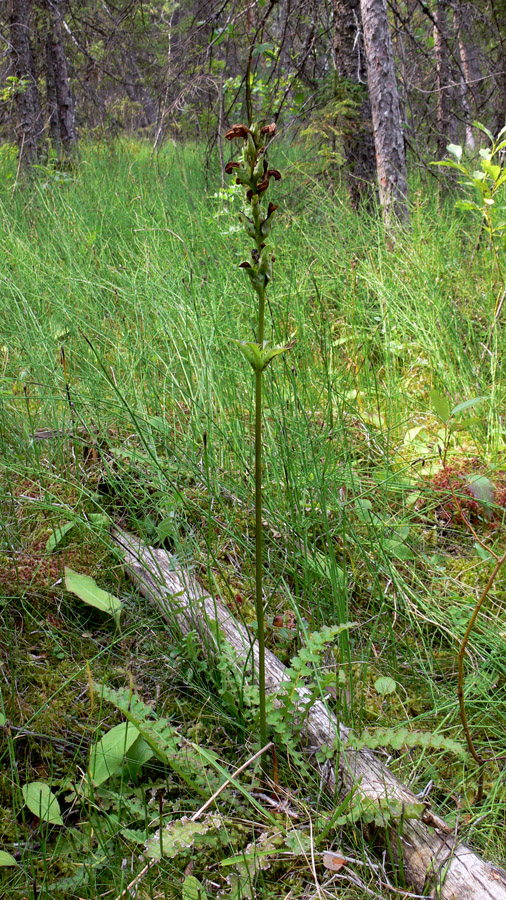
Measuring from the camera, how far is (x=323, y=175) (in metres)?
4.39

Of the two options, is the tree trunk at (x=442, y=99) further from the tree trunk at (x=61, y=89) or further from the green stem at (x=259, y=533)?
the green stem at (x=259, y=533)

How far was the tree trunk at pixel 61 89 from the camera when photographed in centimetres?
679

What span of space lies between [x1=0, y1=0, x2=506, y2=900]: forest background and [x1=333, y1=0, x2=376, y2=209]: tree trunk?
385mm

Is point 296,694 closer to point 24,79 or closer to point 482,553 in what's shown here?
point 482,553

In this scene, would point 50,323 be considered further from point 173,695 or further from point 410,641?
point 410,641

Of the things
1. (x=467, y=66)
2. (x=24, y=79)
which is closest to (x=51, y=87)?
(x=24, y=79)

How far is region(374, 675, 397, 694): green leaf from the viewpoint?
132 cm

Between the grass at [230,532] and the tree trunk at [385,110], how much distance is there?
50 cm

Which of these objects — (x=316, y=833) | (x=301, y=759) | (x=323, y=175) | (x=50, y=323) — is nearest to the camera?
(x=316, y=833)

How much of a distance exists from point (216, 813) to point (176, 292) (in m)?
2.17

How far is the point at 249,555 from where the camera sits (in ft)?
5.56

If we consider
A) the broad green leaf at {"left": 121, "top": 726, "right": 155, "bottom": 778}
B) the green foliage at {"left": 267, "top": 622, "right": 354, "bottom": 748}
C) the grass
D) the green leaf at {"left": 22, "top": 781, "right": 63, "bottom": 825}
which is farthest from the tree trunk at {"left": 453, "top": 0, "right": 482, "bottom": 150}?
the green leaf at {"left": 22, "top": 781, "right": 63, "bottom": 825}

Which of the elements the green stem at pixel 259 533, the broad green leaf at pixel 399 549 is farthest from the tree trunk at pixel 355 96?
the green stem at pixel 259 533

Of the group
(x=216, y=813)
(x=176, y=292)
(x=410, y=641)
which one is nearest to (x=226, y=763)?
(x=216, y=813)
